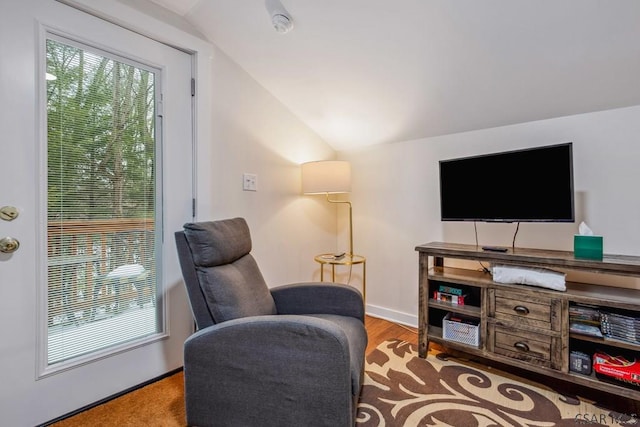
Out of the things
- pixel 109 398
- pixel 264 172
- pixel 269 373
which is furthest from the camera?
pixel 264 172

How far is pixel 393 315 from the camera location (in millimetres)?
2662

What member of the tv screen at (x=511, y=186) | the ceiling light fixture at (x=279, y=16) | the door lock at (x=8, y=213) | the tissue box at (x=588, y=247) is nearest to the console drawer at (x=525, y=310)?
the tissue box at (x=588, y=247)

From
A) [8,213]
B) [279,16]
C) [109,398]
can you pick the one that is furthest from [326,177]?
[109,398]

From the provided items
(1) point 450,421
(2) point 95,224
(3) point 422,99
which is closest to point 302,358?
(1) point 450,421

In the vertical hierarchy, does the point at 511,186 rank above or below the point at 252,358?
above

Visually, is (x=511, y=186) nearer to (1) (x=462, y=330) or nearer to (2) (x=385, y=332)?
(1) (x=462, y=330)

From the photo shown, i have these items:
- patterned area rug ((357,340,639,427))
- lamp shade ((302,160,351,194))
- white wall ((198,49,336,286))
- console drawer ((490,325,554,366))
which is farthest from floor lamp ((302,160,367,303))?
console drawer ((490,325,554,366))

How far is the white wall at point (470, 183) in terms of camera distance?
1726 mm

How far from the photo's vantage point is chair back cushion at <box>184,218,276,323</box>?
4.52ft

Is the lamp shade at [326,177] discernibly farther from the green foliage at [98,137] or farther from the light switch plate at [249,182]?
the green foliage at [98,137]

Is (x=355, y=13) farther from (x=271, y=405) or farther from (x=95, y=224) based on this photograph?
(x=271, y=405)

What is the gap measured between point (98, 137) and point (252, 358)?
1357 mm

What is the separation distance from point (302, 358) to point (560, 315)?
1.39 m

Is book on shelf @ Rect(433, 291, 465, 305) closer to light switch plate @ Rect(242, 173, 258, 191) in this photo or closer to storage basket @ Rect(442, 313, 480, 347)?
storage basket @ Rect(442, 313, 480, 347)
